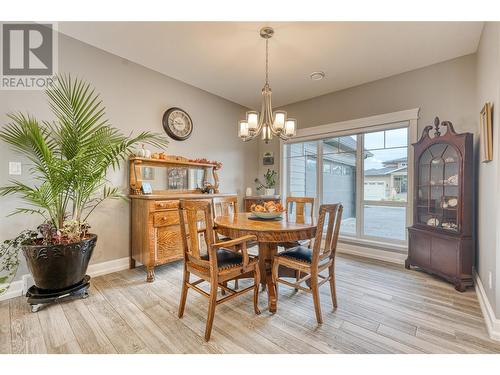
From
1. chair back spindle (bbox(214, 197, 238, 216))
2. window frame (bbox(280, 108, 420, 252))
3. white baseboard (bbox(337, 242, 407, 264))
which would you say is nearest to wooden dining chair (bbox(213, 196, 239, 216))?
chair back spindle (bbox(214, 197, 238, 216))

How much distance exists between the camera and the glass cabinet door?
8.71ft

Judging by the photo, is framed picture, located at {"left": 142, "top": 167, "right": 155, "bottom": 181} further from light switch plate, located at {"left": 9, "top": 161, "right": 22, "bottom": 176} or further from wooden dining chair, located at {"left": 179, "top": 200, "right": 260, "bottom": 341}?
wooden dining chair, located at {"left": 179, "top": 200, "right": 260, "bottom": 341}

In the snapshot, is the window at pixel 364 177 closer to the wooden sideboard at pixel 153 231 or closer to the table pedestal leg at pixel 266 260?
the table pedestal leg at pixel 266 260

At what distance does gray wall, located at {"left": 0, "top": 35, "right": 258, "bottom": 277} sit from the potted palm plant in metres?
0.11

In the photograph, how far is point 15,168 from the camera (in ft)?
7.39

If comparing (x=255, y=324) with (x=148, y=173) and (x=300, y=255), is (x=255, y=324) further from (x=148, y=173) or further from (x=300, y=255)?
(x=148, y=173)

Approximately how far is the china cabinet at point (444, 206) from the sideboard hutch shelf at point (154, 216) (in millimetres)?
2769

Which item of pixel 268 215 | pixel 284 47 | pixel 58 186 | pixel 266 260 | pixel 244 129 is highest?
pixel 284 47

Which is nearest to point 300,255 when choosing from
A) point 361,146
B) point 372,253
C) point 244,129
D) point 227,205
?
point 227,205

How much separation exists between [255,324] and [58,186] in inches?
83.4

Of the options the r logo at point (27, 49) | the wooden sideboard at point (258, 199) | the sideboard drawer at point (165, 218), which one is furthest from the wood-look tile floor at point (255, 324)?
the r logo at point (27, 49)

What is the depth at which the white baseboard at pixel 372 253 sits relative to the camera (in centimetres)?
331
